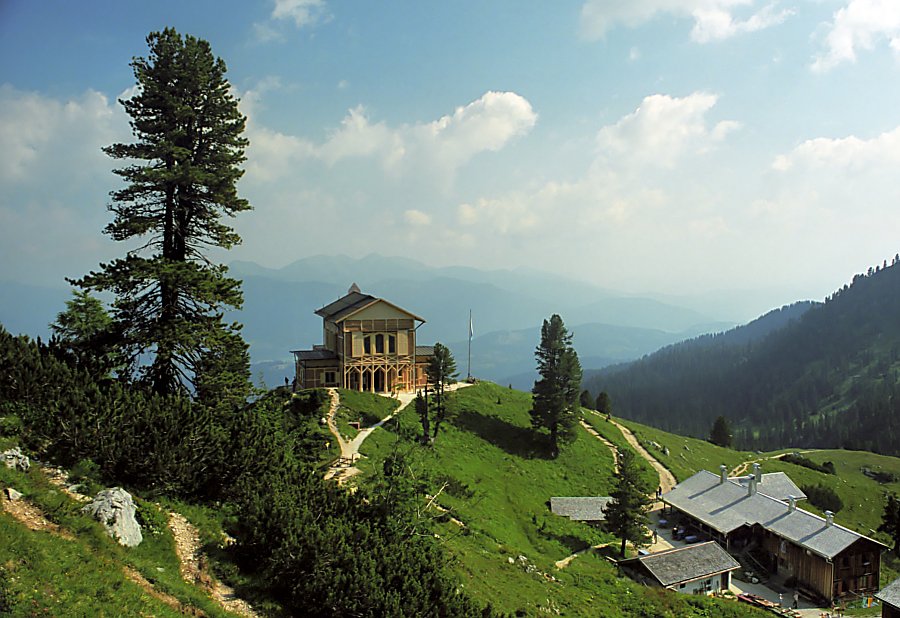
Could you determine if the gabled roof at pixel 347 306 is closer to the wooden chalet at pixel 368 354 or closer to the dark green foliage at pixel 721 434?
the wooden chalet at pixel 368 354

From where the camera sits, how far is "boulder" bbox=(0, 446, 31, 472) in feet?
50.0

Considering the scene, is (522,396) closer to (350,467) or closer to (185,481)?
(350,467)

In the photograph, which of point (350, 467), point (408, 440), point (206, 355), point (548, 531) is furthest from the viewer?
point (408, 440)

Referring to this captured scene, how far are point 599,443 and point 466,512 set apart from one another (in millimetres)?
30279

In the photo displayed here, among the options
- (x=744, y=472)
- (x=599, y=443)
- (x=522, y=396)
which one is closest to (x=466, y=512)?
(x=599, y=443)

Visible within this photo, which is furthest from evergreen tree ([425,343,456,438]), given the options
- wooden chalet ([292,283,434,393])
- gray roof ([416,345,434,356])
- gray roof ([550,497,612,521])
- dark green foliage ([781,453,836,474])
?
dark green foliage ([781,453,836,474])

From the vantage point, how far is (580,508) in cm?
4638

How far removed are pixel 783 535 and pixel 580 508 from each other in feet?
52.7

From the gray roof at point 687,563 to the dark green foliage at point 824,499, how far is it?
28.0m

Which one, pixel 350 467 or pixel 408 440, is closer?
pixel 350 467

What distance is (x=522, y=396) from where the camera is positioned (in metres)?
69.2

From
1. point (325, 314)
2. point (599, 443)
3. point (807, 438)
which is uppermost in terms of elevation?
point (325, 314)

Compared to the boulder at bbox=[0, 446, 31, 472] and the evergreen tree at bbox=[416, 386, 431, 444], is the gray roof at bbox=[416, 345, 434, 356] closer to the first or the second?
the evergreen tree at bbox=[416, 386, 431, 444]

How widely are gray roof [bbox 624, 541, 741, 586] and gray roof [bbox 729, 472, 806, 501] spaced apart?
18.7 m
